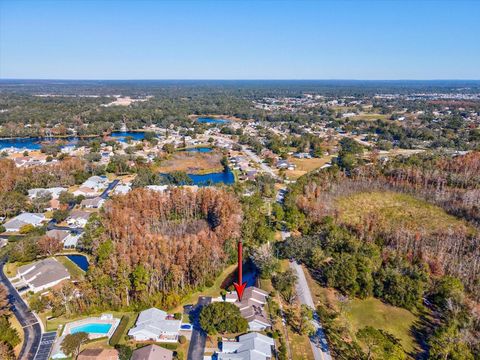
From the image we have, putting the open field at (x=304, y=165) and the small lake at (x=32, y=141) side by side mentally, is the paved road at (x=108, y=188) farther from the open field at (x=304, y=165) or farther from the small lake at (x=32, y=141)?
the small lake at (x=32, y=141)

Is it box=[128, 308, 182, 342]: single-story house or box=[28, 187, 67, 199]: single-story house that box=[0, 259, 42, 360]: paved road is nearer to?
box=[128, 308, 182, 342]: single-story house

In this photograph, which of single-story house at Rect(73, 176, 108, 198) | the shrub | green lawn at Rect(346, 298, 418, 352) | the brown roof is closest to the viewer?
the brown roof

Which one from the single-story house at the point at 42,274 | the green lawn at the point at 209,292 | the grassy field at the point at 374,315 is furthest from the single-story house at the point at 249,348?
the single-story house at the point at 42,274

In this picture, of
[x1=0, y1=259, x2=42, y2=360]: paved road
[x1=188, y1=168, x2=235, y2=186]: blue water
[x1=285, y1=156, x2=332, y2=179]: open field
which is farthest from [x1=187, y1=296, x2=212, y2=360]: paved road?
[x1=285, y1=156, x2=332, y2=179]: open field

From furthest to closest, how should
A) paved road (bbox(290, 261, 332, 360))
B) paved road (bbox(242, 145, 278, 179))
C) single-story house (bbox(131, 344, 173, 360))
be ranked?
1. paved road (bbox(242, 145, 278, 179))
2. paved road (bbox(290, 261, 332, 360))
3. single-story house (bbox(131, 344, 173, 360))

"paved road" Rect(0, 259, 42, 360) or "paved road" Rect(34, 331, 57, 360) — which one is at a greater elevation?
"paved road" Rect(34, 331, 57, 360)

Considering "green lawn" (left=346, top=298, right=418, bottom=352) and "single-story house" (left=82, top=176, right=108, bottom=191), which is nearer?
"green lawn" (left=346, top=298, right=418, bottom=352)

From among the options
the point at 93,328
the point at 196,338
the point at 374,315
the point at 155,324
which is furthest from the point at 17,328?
the point at 374,315

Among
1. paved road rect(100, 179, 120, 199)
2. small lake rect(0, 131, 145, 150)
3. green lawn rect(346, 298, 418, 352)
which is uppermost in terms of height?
small lake rect(0, 131, 145, 150)
